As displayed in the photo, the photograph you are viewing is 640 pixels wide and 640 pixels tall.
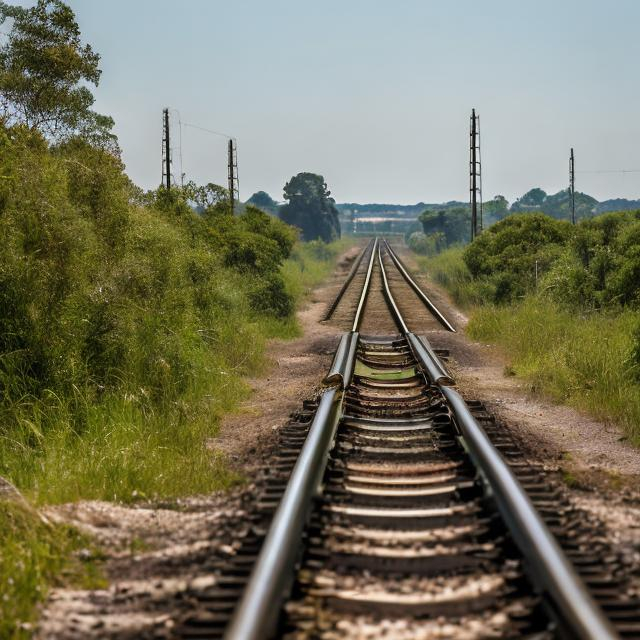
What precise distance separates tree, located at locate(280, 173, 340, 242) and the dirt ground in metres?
96.0

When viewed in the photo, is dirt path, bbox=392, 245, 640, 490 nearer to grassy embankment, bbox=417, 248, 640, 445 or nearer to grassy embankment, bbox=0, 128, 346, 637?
grassy embankment, bbox=417, 248, 640, 445

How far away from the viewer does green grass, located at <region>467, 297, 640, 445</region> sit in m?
9.26

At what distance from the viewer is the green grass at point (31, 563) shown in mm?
3850

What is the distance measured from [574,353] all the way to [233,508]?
720 cm

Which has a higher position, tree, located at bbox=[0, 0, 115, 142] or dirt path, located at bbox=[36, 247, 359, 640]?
tree, located at bbox=[0, 0, 115, 142]

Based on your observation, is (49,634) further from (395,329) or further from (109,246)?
(395,329)

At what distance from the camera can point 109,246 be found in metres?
12.0

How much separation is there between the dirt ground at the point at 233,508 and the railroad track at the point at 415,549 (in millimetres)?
254

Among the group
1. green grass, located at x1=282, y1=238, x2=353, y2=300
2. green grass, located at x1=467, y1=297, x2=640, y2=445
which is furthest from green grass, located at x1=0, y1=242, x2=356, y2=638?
green grass, located at x1=282, y1=238, x2=353, y2=300

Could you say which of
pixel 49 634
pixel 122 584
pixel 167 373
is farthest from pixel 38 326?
pixel 49 634

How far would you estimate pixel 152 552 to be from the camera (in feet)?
15.8

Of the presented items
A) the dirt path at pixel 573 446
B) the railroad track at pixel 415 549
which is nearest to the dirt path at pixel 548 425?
the dirt path at pixel 573 446

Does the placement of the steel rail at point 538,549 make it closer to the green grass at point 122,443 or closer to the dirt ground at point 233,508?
the dirt ground at point 233,508

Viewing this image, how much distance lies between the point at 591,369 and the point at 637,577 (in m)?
6.54
